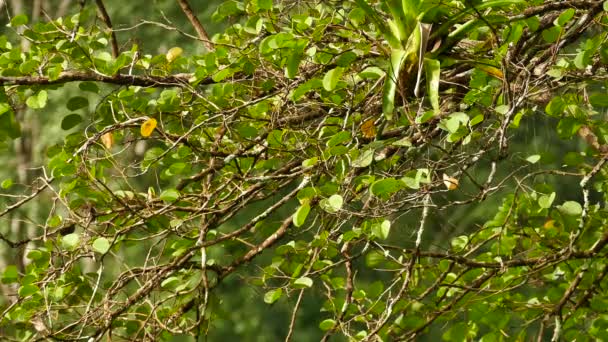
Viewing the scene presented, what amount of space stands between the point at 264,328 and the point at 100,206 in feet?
8.98

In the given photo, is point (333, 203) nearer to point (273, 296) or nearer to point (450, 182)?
point (450, 182)

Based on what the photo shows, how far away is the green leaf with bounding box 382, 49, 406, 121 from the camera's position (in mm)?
1577

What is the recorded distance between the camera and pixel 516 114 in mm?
1685

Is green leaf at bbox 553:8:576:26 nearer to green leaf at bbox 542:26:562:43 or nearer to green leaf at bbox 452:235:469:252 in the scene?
green leaf at bbox 542:26:562:43

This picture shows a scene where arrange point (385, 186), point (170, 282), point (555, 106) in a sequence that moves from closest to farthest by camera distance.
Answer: point (385, 186) < point (555, 106) < point (170, 282)

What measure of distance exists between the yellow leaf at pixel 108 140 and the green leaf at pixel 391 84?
26.4 inches

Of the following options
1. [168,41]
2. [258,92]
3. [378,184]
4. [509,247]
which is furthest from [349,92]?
[168,41]

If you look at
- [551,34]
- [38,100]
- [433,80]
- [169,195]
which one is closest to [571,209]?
[551,34]

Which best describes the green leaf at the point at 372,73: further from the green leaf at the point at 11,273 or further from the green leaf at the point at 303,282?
the green leaf at the point at 11,273

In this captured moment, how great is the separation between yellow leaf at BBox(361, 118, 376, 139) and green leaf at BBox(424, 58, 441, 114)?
203mm

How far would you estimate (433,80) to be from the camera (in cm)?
160

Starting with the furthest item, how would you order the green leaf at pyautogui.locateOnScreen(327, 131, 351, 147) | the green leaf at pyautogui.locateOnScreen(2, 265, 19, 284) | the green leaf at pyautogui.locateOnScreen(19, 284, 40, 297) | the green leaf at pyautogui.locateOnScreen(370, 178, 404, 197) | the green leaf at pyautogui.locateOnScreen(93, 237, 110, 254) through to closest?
1. the green leaf at pyautogui.locateOnScreen(2, 265, 19, 284)
2. the green leaf at pyautogui.locateOnScreen(19, 284, 40, 297)
3. the green leaf at pyautogui.locateOnScreen(93, 237, 110, 254)
4. the green leaf at pyautogui.locateOnScreen(327, 131, 351, 147)
5. the green leaf at pyautogui.locateOnScreen(370, 178, 404, 197)

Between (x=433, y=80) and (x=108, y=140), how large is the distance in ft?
2.50

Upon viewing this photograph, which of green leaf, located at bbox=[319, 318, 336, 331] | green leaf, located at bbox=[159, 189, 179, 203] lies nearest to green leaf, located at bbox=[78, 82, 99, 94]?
green leaf, located at bbox=[159, 189, 179, 203]
